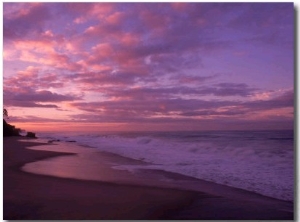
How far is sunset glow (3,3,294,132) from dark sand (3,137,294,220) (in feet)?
1.53

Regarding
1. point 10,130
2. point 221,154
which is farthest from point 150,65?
point 10,130

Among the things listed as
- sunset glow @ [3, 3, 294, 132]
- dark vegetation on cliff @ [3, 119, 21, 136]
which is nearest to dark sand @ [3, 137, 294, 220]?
dark vegetation on cliff @ [3, 119, 21, 136]

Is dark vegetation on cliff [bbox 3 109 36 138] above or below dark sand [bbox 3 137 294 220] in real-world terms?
above

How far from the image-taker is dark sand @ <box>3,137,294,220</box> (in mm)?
3131

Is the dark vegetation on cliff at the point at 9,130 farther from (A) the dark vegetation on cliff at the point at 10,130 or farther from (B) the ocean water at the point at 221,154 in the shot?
(B) the ocean water at the point at 221,154

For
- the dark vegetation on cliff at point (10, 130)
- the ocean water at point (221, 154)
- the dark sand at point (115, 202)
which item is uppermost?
the dark vegetation on cliff at point (10, 130)

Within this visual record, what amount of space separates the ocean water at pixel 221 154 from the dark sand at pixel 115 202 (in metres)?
0.12

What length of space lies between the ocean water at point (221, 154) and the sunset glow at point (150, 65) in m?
0.10

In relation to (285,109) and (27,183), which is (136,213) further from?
(285,109)

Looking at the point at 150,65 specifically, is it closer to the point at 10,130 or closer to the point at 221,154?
the point at 221,154

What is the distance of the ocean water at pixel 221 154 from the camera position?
3.15 metres

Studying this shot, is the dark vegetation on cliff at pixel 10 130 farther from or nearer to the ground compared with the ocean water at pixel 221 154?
farther from the ground

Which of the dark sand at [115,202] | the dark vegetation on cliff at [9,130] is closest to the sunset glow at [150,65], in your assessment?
the dark vegetation on cliff at [9,130]

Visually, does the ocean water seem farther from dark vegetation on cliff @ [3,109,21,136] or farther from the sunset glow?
dark vegetation on cliff @ [3,109,21,136]
